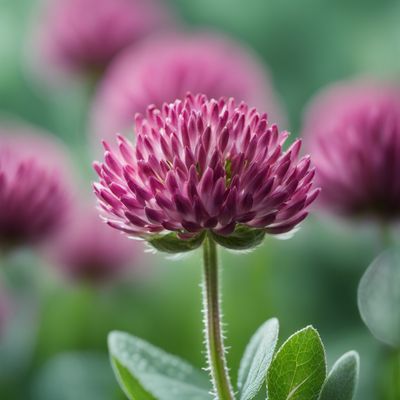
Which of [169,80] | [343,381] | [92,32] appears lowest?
[343,381]

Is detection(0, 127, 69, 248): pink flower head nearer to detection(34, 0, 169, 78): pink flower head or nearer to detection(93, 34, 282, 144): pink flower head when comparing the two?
detection(93, 34, 282, 144): pink flower head

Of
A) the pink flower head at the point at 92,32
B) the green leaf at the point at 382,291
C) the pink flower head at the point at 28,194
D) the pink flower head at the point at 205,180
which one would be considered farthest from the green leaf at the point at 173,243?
the pink flower head at the point at 92,32

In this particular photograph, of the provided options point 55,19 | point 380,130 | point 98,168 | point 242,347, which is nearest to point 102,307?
point 242,347

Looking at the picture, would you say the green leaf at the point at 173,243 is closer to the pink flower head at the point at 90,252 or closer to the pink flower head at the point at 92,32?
the pink flower head at the point at 90,252

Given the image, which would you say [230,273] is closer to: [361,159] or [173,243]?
[361,159]

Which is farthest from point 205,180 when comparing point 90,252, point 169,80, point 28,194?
point 90,252

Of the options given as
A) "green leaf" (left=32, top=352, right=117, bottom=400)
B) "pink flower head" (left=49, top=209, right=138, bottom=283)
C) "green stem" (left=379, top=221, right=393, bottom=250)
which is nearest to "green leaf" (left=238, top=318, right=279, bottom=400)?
"green stem" (left=379, top=221, right=393, bottom=250)
